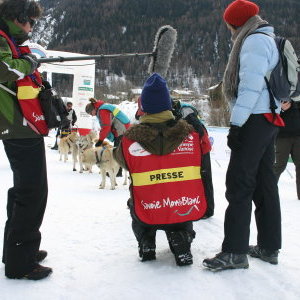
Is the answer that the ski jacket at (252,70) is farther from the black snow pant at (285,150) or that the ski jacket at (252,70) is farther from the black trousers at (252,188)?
the black snow pant at (285,150)

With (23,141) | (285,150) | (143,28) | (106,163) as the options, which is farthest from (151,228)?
(143,28)

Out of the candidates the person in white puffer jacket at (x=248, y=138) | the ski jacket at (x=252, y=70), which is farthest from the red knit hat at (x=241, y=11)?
the ski jacket at (x=252, y=70)

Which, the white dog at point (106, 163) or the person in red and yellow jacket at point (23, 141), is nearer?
the person in red and yellow jacket at point (23, 141)

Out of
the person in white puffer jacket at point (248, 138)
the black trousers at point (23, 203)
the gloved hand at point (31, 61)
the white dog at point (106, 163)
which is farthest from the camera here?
the white dog at point (106, 163)

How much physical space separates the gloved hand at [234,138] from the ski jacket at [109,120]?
4360mm

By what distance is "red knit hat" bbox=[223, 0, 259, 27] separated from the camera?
8.77ft

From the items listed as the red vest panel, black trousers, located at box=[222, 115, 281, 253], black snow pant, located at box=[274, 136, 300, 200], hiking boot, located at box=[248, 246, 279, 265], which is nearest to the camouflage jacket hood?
black trousers, located at box=[222, 115, 281, 253]

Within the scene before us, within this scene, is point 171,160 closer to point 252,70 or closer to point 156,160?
point 156,160

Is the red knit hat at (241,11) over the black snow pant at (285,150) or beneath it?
over

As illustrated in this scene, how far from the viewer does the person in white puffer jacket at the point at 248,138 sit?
247 centimetres

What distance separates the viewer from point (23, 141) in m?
2.37

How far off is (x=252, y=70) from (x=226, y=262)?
1.34m

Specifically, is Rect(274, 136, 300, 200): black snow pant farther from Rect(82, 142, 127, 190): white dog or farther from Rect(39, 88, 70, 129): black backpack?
Rect(39, 88, 70, 129): black backpack

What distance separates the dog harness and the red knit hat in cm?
97
